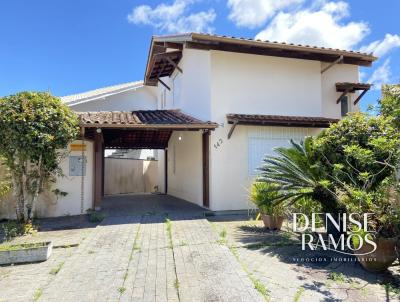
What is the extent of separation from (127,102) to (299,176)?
61.9 feet

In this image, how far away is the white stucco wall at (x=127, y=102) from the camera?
2203 cm

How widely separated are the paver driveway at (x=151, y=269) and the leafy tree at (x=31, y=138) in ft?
10.6

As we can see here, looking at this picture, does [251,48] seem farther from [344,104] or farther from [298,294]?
[298,294]

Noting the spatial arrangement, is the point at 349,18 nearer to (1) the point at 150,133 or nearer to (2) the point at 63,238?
(1) the point at 150,133

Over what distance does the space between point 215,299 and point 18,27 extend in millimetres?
16201

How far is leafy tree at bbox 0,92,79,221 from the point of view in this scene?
9.57 m

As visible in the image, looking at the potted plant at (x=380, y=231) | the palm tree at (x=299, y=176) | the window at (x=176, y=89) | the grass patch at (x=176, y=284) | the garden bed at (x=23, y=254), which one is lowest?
the grass patch at (x=176, y=284)

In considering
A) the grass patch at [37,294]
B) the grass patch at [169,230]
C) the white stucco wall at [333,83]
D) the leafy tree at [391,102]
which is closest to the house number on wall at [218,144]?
the grass patch at [169,230]

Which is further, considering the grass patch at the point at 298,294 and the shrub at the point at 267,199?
the shrub at the point at 267,199

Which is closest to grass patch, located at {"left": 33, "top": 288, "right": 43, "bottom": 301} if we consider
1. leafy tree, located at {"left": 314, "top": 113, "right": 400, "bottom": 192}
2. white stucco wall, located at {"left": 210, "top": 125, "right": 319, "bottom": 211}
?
leafy tree, located at {"left": 314, "top": 113, "right": 400, "bottom": 192}

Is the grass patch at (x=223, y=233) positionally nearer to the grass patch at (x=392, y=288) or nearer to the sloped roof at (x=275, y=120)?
the grass patch at (x=392, y=288)

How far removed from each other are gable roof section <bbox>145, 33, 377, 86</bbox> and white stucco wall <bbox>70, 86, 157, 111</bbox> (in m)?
7.39

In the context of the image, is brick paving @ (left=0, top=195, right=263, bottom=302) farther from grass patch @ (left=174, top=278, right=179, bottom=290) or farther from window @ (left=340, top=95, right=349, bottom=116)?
window @ (left=340, top=95, right=349, bottom=116)

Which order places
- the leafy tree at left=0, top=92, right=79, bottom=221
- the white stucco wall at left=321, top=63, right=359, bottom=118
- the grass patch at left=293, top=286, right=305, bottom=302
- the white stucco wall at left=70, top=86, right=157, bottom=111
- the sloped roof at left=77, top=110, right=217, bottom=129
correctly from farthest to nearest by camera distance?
the white stucco wall at left=70, top=86, right=157, bottom=111 → the white stucco wall at left=321, top=63, right=359, bottom=118 → the sloped roof at left=77, top=110, right=217, bottom=129 → the leafy tree at left=0, top=92, right=79, bottom=221 → the grass patch at left=293, top=286, right=305, bottom=302
